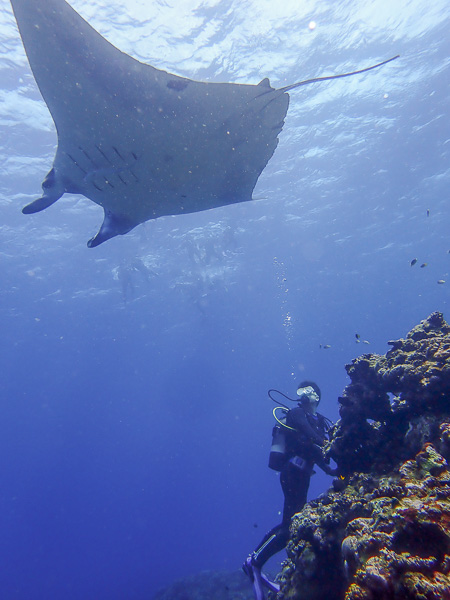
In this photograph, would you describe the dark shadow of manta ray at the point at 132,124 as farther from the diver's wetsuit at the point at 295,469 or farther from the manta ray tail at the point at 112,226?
the diver's wetsuit at the point at 295,469

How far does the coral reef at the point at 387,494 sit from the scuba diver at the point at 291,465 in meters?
1.49

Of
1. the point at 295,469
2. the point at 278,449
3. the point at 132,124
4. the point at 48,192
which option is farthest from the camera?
the point at 278,449

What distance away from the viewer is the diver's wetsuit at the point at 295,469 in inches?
242

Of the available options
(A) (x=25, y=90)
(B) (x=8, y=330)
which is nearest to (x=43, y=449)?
(B) (x=8, y=330)

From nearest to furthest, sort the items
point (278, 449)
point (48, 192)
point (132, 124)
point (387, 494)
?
point (387, 494) → point (132, 124) → point (48, 192) → point (278, 449)

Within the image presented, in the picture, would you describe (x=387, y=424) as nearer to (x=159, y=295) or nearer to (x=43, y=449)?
(x=159, y=295)

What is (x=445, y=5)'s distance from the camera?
12.7 meters

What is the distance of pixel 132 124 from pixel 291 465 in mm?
6309

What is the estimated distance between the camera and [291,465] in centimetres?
642

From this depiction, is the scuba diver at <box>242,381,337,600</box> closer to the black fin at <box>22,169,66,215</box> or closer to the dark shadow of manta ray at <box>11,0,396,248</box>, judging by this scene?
the dark shadow of manta ray at <box>11,0,396,248</box>

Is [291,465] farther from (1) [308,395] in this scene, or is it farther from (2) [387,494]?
(2) [387,494]

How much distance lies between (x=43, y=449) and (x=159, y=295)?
7214 centimetres

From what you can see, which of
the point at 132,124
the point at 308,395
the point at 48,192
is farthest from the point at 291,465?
the point at 132,124

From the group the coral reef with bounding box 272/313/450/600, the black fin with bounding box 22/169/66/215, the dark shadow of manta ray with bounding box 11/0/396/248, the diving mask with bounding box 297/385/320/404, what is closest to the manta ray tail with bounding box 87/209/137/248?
the dark shadow of manta ray with bounding box 11/0/396/248
